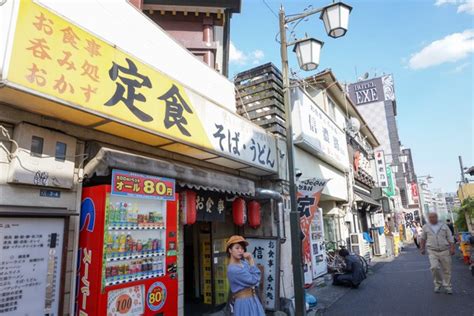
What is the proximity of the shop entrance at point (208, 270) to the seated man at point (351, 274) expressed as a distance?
4974 mm

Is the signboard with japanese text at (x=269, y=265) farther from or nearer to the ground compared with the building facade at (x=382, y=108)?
nearer to the ground

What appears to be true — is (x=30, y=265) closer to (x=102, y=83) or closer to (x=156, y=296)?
(x=156, y=296)

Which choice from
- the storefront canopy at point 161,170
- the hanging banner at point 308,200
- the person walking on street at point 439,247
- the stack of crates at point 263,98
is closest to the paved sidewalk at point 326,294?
the hanging banner at point 308,200

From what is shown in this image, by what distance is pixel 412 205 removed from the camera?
52344 millimetres

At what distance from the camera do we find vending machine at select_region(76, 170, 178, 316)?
458 cm

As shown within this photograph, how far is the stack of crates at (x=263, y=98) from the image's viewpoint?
1053 cm

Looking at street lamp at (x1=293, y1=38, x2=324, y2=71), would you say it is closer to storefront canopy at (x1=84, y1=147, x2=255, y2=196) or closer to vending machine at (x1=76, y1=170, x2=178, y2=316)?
storefront canopy at (x1=84, y1=147, x2=255, y2=196)

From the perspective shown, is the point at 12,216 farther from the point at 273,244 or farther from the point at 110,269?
the point at 273,244

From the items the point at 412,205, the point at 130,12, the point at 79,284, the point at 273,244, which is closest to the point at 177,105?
the point at 130,12

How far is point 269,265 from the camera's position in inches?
325

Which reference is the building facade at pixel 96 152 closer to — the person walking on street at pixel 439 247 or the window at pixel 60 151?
the window at pixel 60 151

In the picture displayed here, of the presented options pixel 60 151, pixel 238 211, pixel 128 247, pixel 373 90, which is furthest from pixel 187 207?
pixel 373 90

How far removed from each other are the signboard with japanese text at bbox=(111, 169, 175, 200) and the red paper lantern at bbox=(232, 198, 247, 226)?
2721mm

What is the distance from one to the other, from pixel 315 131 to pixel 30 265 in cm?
1062
